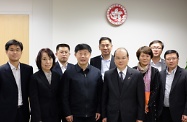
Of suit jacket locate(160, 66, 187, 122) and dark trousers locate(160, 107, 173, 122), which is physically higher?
suit jacket locate(160, 66, 187, 122)

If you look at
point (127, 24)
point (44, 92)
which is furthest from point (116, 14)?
point (44, 92)

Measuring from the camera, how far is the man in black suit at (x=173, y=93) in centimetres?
271

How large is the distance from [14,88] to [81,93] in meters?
0.76

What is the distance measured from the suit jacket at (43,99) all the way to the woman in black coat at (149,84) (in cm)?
109

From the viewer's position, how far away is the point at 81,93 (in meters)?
2.56

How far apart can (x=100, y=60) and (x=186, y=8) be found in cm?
263

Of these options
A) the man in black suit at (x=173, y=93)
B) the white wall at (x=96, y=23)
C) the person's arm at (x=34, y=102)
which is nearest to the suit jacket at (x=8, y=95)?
the person's arm at (x=34, y=102)

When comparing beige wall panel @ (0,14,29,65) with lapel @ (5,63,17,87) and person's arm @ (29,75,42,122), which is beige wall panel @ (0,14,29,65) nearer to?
lapel @ (5,63,17,87)

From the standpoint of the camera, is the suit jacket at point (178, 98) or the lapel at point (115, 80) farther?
the suit jacket at point (178, 98)

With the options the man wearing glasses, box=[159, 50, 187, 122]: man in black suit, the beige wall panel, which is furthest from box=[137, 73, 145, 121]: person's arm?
the beige wall panel

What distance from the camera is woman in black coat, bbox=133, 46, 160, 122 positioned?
2619 mm

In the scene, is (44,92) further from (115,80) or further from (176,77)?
(176,77)

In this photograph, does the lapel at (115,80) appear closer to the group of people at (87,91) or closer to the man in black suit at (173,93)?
the group of people at (87,91)

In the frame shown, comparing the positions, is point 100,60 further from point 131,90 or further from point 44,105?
point 44,105
